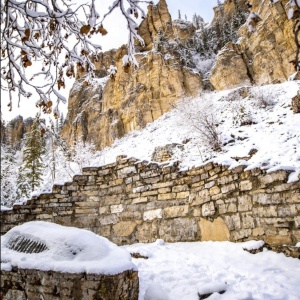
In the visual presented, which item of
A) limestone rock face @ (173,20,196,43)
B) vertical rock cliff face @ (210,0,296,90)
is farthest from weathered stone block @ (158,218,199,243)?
limestone rock face @ (173,20,196,43)

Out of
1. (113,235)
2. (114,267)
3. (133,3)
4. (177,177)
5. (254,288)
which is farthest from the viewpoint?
(113,235)

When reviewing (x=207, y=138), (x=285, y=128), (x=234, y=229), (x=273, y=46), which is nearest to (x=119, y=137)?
(x=273, y=46)

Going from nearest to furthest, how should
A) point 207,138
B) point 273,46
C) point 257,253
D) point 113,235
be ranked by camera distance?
point 257,253 → point 113,235 → point 207,138 → point 273,46

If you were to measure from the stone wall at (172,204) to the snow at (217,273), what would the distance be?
1.30 ft

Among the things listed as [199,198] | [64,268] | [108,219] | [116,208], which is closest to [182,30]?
[116,208]

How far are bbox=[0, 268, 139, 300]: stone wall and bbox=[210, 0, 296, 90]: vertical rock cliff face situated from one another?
25803mm

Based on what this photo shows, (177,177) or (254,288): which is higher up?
(177,177)

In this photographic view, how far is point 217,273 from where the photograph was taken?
3502mm

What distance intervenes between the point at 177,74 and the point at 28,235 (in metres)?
32.1

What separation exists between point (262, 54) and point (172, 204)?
1079 inches

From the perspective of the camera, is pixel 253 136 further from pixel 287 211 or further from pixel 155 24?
pixel 155 24

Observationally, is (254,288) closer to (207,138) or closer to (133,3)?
(133,3)

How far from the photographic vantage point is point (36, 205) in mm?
6598

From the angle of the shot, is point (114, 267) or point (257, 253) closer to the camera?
point (114, 267)
